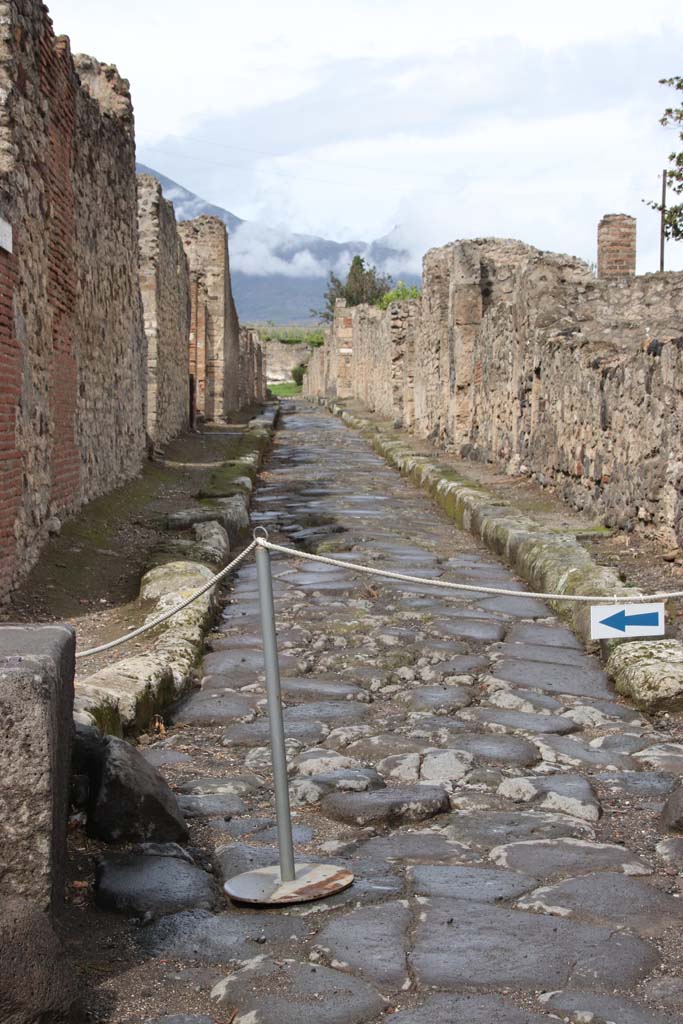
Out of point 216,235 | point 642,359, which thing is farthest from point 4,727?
point 216,235

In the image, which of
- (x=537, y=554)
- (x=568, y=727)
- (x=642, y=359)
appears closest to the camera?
(x=568, y=727)

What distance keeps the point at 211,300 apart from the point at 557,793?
21.1m

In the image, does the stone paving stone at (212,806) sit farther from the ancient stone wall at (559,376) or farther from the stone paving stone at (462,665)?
the ancient stone wall at (559,376)

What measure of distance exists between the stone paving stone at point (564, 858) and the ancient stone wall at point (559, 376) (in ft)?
12.5

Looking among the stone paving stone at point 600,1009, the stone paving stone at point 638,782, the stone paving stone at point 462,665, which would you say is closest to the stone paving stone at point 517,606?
the stone paving stone at point 462,665

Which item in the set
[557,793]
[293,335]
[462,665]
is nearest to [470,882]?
[557,793]

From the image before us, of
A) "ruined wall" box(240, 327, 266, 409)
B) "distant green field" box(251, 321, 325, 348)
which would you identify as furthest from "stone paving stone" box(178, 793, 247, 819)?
"distant green field" box(251, 321, 325, 348)

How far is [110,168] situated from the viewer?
10953mm

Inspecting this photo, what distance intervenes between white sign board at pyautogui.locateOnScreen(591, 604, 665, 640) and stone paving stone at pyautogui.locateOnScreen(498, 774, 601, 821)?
0.60m

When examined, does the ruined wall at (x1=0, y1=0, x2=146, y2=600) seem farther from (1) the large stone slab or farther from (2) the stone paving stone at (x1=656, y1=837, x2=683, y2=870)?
(2) the stone paving stone at (x1=656, y1=837, x2=683, y2=870)

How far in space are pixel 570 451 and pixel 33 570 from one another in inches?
196

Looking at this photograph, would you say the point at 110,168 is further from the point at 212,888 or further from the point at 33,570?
the point at 212,888

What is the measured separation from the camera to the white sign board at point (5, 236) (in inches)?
229

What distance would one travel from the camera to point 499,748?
4.30 m
